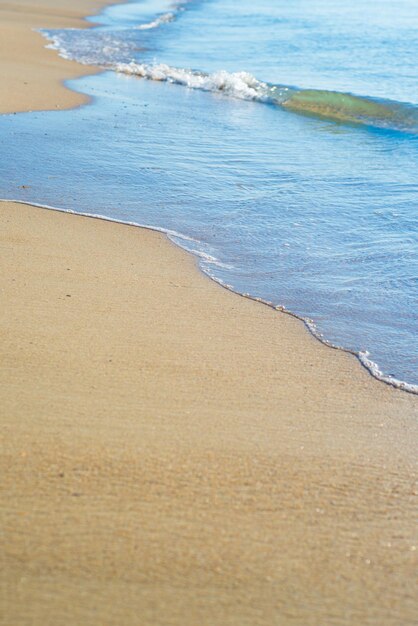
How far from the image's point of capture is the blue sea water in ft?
16.5

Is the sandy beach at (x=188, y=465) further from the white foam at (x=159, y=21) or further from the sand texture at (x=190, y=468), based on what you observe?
the white foam at (x=159, y=21)

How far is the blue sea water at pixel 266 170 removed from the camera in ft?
16.5

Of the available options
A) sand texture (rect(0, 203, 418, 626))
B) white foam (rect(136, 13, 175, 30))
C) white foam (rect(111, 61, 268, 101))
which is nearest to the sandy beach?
sand texture (rect(0, 203, 418, 626))

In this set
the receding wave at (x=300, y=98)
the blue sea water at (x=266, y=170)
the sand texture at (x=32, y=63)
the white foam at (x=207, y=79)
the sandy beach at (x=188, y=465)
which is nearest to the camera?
the sandy beach at (x=188, y=465)

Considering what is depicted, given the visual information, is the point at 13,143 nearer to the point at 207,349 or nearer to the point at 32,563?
the point at 207,349

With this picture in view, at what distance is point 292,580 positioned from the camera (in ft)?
8.03

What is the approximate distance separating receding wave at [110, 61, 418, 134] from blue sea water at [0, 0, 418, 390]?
0.03 m

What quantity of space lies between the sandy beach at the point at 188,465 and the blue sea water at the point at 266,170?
612mm

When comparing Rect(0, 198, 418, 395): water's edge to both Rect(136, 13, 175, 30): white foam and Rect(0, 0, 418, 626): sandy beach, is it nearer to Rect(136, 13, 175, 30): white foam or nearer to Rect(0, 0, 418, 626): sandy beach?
Rect(0, 0, 418, 626): sandy beach

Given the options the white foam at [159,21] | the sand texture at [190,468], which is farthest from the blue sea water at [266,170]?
the white foam at [159,21]

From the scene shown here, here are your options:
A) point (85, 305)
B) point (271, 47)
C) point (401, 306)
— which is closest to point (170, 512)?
point (85, 305)

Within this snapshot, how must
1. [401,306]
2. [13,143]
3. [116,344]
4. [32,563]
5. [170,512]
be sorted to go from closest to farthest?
1. [32,563]
2. [170,512]
3. [116,344]
4. [401,306]
5. [13,143]

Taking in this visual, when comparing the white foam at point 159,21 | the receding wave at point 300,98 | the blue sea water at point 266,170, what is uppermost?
the white foam at point 159,21

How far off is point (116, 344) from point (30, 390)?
609 mm
